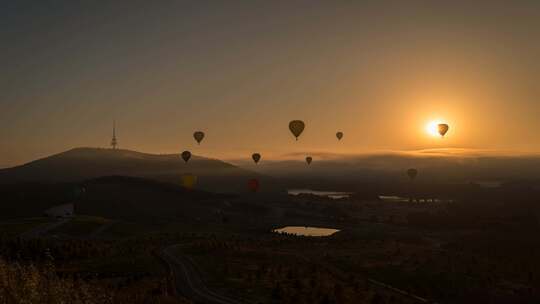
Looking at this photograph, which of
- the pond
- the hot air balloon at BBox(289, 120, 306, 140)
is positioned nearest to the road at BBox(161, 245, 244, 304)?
the hot air balloon at BBox(289, 120, 306, 140)

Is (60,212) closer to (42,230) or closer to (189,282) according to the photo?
(42,230)

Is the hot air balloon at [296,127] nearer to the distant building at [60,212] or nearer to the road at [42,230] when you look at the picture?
the road at [42,230]

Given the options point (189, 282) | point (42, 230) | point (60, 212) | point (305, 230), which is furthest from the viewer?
point (305, 230)

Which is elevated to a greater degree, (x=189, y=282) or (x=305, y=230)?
(x=189, y=282)

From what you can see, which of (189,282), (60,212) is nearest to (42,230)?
(60,212)

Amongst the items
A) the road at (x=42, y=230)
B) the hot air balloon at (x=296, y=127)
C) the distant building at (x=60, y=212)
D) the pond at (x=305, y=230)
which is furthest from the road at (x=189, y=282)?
the distant building at (x=60, y=212)

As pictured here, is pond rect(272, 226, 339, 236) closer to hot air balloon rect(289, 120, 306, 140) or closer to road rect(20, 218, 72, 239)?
hot air balloon rect(289, 120, 306, 140)

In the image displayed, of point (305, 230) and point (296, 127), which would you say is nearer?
point (296, 127)
